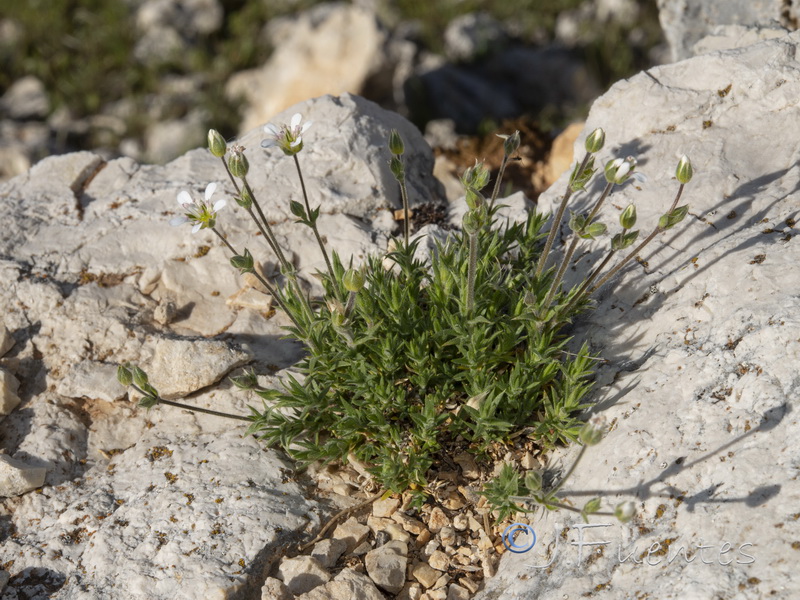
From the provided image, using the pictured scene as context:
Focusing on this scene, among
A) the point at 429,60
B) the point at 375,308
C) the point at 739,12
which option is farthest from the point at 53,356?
the point at 429,60

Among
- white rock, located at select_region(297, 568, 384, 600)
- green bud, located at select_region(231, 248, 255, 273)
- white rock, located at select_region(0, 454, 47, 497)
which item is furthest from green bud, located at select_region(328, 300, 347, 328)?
white rock, located at select_region(0, 454, 47, 497)

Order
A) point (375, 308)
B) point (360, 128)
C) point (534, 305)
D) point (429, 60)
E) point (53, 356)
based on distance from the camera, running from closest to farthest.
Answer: point (534, 305)
point (375, 308)
point (53, 356)
point (360, 128)
point (429, 60)

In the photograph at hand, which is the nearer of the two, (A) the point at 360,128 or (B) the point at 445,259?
(B) the point at 445,259

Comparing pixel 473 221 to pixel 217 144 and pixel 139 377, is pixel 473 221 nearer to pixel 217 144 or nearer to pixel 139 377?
pixel 217 144

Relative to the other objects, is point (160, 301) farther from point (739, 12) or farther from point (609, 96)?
point (739, 12)

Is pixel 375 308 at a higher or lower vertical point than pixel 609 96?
lower

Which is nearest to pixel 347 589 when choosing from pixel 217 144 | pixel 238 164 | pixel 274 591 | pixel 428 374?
pixel 274 591

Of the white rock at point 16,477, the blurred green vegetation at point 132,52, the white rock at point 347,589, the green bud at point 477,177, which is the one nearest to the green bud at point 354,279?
the green bud at point 477,177
